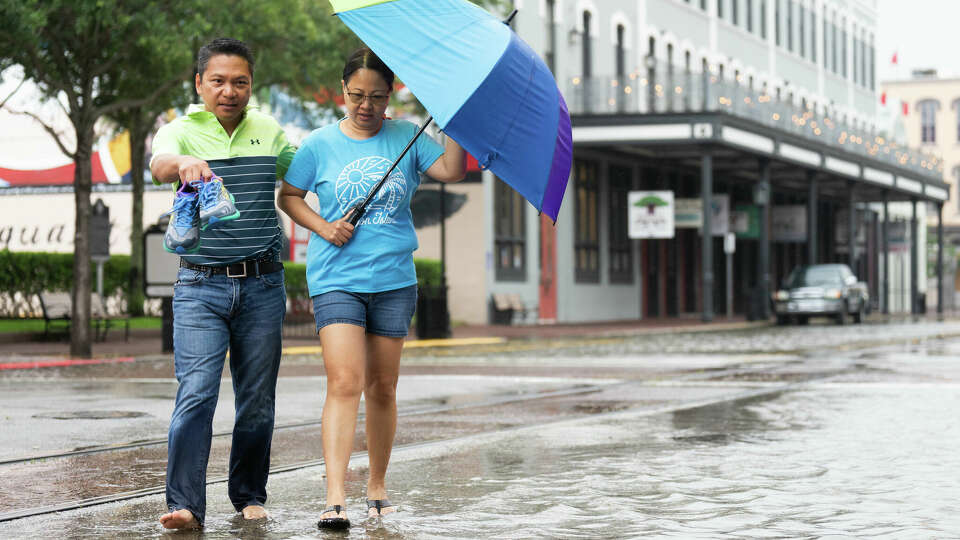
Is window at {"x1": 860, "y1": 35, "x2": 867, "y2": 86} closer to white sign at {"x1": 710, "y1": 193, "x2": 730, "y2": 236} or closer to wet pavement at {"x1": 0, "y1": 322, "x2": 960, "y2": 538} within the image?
white sign at {"x1": 710, "y1": 193, "x2": 730, "y2": 236}

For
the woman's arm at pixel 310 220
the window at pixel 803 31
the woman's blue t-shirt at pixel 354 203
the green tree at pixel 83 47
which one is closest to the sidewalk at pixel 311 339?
the green tree at pixel 83 47

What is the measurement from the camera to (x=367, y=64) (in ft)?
19.1

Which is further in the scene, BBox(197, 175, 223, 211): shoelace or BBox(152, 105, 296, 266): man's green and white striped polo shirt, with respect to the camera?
BBox(152, 105, 296, 266): man's green and white striped polo shirt

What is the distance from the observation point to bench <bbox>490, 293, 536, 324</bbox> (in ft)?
115

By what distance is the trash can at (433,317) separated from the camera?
26.3 metres

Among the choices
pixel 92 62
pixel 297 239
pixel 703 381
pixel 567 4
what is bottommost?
pixel 703 381

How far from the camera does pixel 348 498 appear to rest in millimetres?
6574

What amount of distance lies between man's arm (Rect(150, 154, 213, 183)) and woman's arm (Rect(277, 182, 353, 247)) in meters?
0.49

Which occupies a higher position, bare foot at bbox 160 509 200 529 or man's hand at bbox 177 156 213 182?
man's hand at bbox 177 156 213 182

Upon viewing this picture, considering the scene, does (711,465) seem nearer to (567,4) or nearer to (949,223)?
(567,4)

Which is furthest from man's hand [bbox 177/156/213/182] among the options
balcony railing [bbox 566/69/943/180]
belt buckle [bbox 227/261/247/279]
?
balcony railing [bbox 566/69/943/180]

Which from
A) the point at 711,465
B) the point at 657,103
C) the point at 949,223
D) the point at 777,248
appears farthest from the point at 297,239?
the point at 949,223

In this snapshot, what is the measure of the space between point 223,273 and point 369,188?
68 centimetres

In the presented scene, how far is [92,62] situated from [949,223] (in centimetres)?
8001
